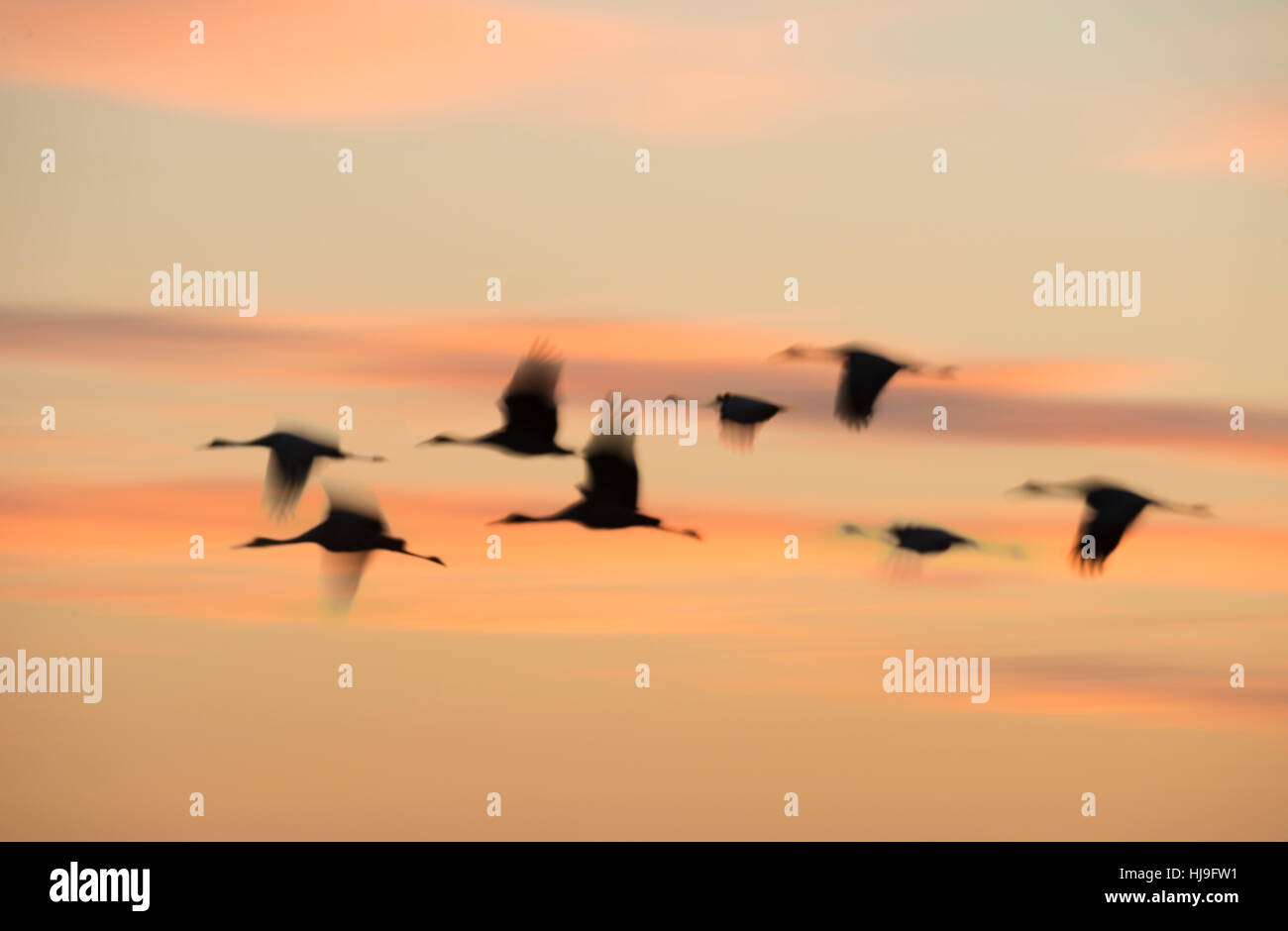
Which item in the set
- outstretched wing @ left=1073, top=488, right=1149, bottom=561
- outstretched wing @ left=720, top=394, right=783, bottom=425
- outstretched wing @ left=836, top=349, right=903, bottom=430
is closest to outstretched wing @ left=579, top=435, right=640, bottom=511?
outstretched wing @ left=720, top=394, right=783, bottom=425

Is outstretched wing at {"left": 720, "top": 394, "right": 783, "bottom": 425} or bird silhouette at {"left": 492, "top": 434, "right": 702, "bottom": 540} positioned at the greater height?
outstretched wing at {"left": 720, "top": 394, "right": 783, "bottom": 425}

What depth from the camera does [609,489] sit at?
86.5 feet

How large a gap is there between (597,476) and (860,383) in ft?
13.3

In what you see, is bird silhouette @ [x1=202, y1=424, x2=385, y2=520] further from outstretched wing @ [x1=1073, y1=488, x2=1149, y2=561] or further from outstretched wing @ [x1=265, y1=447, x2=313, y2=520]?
outstretched wing @ [x1=1073, y1=488, x2=1149, y2=561]

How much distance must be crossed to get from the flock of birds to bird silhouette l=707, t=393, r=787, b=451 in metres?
0.01

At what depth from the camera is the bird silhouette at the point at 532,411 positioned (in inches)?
994

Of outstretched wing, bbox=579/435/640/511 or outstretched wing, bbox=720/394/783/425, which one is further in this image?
outstretched wing, bbox=720/394/783/425

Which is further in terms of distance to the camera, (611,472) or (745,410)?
(745,410)

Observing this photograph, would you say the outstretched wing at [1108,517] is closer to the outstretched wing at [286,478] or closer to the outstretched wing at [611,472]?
the outstretched wing at [611,472]

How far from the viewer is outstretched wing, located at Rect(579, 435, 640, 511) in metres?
26.0

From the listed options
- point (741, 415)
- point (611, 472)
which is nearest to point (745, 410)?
point (741, 415)

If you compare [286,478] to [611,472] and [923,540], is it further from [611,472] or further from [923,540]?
[923,540]
